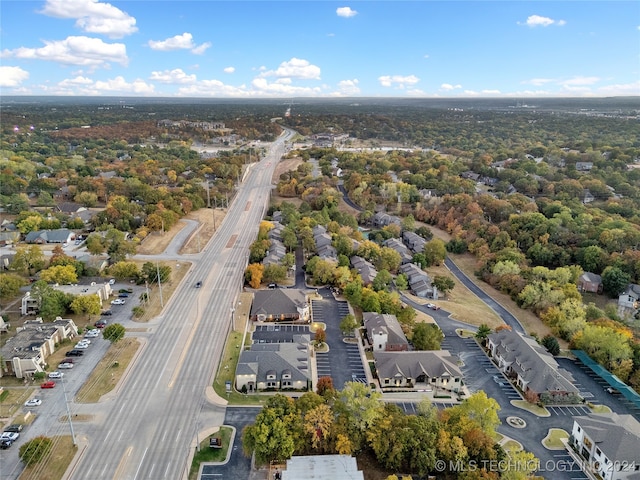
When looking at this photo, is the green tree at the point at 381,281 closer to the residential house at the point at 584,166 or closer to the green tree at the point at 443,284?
the green tree at the point at 443,284

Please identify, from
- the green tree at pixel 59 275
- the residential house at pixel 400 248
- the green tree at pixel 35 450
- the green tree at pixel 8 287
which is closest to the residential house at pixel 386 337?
the residential house at pixel 400 248

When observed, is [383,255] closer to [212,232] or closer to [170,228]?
[212,232]

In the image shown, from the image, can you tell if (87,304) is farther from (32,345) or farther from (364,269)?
(364,269)

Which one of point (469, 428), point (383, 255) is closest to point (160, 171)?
point (383, 255)

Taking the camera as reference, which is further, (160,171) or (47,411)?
(160,171)

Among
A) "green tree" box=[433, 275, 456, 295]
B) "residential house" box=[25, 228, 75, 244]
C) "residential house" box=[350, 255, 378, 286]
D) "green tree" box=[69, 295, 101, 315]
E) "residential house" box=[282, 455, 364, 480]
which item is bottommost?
"residential house" box=[282, 455, 364, 480]

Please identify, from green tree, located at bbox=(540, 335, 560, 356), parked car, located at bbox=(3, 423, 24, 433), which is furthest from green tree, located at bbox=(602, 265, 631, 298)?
parked car, located at bbox=(3, 423, 24, 433)

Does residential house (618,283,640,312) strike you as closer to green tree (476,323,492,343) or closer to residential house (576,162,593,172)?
green tree (476,323,492,343)
